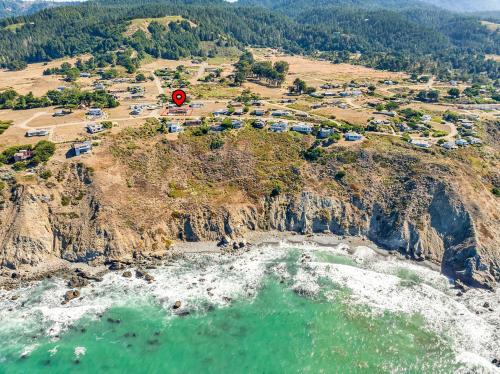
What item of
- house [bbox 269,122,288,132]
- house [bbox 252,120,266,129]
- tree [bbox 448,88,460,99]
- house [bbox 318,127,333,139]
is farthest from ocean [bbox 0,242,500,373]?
tree [bbox 448,88,460,99]

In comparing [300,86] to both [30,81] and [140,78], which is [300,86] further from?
[30,81]

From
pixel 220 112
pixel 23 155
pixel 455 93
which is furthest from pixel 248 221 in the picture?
pixel 455 93

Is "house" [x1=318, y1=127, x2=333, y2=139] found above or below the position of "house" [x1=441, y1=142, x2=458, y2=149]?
above

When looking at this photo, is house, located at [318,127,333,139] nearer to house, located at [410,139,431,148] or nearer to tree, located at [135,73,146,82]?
house, located at [410,139,431,148]

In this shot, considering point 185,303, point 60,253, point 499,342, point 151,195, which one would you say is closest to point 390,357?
point 499,342

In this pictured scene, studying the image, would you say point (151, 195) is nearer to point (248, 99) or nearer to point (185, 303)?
point (185, 303)
